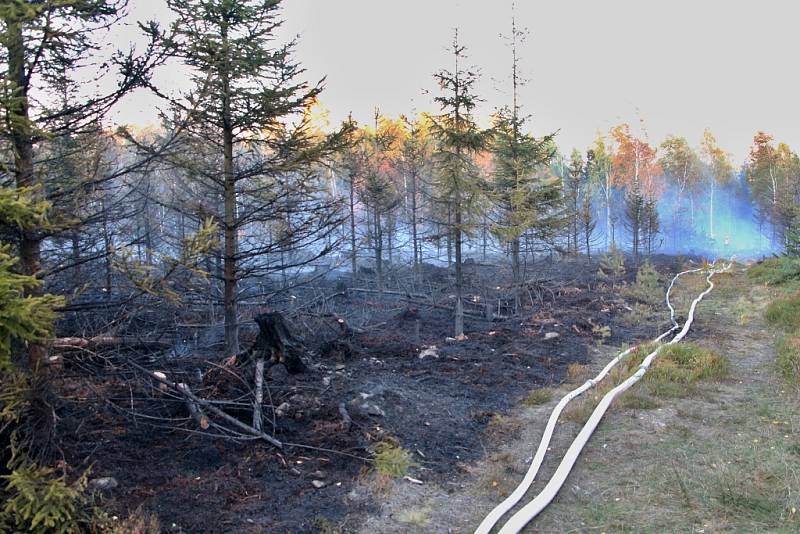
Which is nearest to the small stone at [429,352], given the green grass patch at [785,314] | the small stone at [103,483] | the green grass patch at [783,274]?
the small stone at [103,483]

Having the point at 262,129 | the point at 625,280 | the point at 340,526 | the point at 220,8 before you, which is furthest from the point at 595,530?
the point at 625,280

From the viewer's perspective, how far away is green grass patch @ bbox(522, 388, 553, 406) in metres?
7.54

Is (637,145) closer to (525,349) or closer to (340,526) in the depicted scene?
(525,349)

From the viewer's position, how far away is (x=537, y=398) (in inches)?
299

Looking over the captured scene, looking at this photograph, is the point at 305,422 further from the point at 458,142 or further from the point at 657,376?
the point at 458,142

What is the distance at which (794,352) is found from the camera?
333 inches

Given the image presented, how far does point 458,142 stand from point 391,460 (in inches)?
385

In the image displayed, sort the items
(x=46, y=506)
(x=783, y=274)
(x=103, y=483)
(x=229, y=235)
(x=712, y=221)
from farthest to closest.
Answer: (x=712, y=221) < (x=783, y=274) < (x=229, y=235) < (x=103, y=483) < (x=46, y=506)

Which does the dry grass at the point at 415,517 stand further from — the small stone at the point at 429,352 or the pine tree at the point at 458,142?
the pine tree at the point at 458,142

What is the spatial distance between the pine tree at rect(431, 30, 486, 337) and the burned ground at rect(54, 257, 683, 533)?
357 cm

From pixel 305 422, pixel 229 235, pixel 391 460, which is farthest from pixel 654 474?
pixel 229 235

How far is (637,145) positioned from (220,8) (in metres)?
43.4

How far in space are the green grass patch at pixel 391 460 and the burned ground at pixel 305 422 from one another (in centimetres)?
14

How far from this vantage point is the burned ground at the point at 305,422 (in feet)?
14.5
